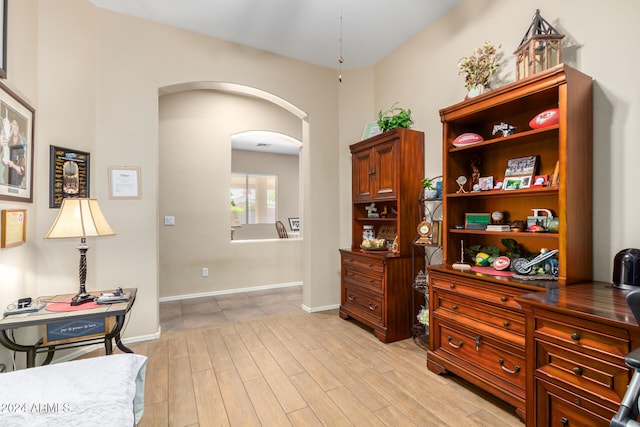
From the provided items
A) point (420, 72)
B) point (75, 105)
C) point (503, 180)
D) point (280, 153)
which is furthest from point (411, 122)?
point (280, 153)

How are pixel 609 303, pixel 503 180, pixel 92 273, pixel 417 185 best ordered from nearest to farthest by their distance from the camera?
pixel 609 303, pixel 503 180, pixel 92 273, pixel 417 185

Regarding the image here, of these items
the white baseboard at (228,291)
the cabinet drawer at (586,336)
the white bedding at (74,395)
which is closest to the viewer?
the white bedding at (74,395)

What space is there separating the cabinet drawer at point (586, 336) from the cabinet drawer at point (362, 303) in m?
1.66

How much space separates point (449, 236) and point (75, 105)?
3.44 metres

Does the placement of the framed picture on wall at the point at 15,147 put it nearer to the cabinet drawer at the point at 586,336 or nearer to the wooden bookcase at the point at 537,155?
the wooden bookcase at the point at 537,155

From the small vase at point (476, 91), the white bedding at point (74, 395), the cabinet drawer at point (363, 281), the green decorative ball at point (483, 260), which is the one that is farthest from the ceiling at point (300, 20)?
the white bedding at point (74, 395)

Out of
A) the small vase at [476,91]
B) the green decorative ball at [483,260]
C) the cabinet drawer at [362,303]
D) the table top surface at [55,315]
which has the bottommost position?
the cabinet drawer at [362,303]

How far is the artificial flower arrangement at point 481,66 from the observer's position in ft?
7.70

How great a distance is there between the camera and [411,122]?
3227 millimetres

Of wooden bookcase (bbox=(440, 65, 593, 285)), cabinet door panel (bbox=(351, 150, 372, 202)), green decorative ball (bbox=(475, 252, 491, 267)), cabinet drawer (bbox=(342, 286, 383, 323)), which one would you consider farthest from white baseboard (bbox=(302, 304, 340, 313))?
green decorative ball (bbox=(475, 252, 491, 267))

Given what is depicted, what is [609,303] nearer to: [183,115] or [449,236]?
[449,236]

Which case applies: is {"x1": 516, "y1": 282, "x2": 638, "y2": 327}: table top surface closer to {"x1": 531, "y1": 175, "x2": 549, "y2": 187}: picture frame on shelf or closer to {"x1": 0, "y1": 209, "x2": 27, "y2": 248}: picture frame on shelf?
{"x1": 531, "y1": 175, "x2": 549, "y2": 187}: picture frame on shelf

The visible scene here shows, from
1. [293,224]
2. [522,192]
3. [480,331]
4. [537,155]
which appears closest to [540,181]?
[522,192]

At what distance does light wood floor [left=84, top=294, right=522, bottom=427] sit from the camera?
1870 millimetres
